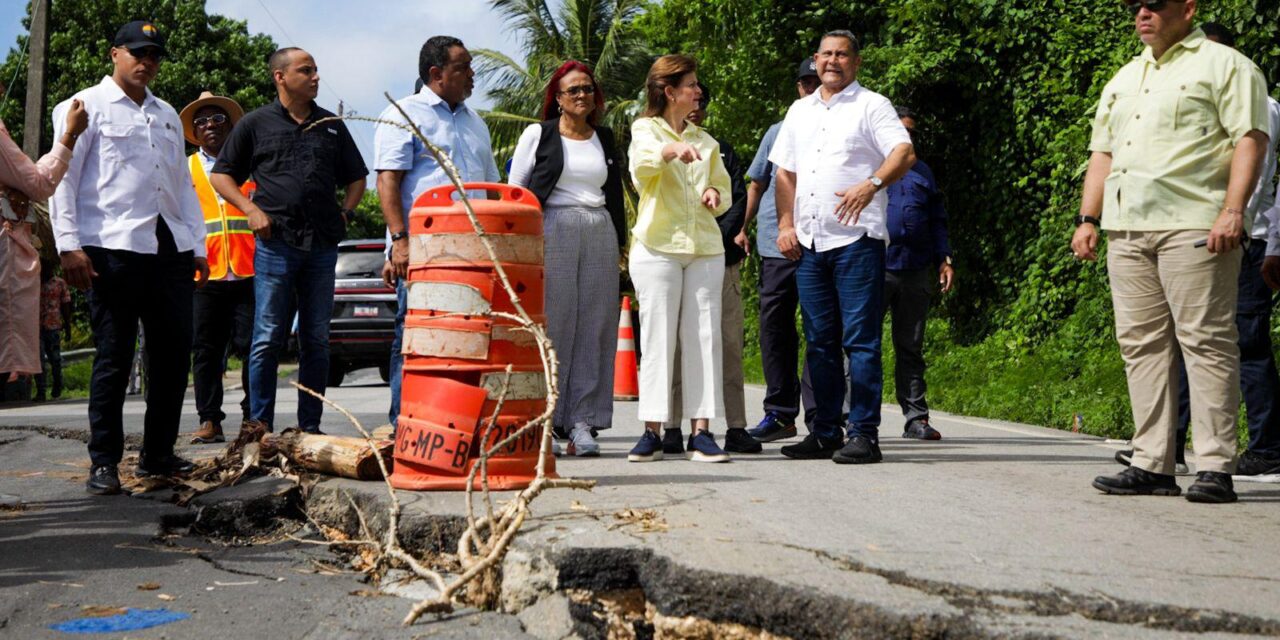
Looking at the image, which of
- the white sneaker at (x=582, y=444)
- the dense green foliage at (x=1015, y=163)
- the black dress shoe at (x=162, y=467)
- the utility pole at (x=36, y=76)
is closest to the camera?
the black dress shoe at (x=162, y=467)

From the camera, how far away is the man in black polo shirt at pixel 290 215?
6918mm

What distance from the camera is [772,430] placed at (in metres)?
7.85

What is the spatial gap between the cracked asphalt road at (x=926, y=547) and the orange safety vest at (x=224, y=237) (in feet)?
10.4

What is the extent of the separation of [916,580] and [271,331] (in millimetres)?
4510

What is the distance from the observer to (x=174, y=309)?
5965 mm

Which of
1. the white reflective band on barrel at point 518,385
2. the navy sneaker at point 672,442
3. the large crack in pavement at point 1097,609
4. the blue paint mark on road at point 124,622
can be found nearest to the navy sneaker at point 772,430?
the navy sneaker at point 672,442

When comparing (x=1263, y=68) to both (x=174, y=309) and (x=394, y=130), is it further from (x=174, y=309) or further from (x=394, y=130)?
(x=174, y=309)

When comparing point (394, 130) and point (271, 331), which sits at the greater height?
point (394, 130)

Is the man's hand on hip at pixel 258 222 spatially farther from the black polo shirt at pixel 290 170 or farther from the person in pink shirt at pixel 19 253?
the person in pink shirt at pixel 19 253

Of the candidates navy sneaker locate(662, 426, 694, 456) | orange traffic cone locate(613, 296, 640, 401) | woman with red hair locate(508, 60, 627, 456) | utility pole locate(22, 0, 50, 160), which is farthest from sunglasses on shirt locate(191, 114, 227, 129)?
utility pole locate(22, 0, 50, 160)

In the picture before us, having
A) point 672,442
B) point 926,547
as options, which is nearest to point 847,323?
point 672,442

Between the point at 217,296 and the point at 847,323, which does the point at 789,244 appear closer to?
the point at 847,323

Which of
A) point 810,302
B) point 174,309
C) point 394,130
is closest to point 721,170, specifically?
point 810,302

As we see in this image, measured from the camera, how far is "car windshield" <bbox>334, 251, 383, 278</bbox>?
16938 mm
